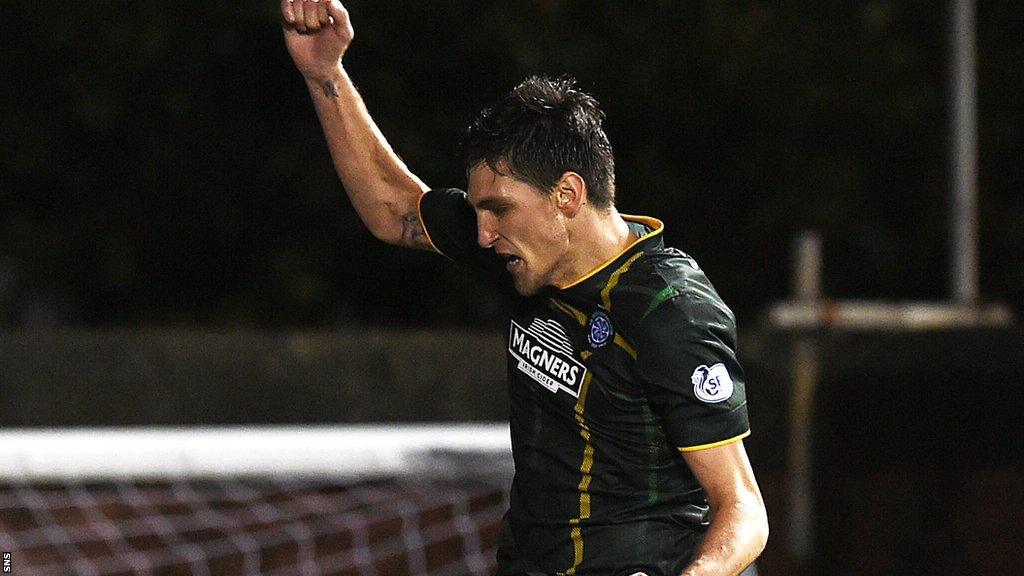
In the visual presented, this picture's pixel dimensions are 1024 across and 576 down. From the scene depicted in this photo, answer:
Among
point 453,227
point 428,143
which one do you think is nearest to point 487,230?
point 453,227

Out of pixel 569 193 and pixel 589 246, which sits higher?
pixel 569 193

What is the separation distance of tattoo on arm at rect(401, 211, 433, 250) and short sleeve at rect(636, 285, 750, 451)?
71 centimetres

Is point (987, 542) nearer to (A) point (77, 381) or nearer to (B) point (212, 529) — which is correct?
(B) point (212, 529)

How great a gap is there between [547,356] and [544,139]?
41cm

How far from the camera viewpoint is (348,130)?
3.03 metres

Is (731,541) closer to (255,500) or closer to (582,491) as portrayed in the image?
(582,491)

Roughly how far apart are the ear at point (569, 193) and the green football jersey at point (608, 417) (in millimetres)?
123

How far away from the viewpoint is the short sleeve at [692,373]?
2465mm

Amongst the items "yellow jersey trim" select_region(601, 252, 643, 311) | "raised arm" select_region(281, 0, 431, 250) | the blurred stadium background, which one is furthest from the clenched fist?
the blurred stadium background

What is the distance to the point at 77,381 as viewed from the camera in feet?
17.4

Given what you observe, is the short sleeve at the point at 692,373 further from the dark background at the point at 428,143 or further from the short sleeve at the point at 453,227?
the dark background at the point at 428,143

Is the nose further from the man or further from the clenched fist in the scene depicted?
the clenched fist

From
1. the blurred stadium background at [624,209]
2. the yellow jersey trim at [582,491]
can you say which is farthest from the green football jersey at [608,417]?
the blurred stadium background at [624,209]

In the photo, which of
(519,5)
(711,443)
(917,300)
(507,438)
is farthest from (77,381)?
(917,300)
